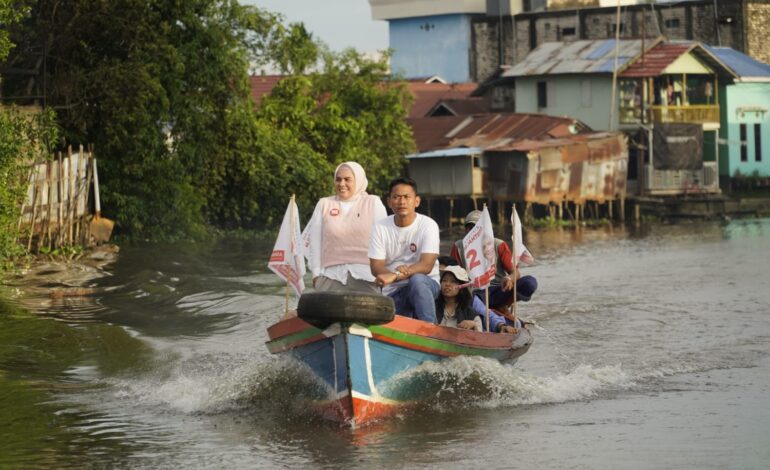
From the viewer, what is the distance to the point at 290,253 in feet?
41.1

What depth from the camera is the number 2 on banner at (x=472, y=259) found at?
12344 mm

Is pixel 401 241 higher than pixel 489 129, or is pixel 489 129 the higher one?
pixel 489 129

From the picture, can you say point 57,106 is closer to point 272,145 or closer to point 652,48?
point 272,145

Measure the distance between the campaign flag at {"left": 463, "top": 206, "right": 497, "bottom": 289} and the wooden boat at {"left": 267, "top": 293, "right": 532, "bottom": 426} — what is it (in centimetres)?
50

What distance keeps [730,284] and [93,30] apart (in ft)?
42.1

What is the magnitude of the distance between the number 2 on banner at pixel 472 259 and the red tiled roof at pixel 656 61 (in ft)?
125

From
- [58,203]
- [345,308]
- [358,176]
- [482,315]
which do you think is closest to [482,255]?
[482,315]

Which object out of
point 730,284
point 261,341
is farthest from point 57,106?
point 730,284

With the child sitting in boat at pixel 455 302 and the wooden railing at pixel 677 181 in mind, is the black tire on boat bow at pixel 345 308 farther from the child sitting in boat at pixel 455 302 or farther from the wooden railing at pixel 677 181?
the wooden railing at pixel 677 181

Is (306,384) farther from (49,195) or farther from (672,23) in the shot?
(672,23)

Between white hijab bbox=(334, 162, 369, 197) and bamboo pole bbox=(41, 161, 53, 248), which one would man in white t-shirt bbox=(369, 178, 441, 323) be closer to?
white hijab bbox=(334, 162, 369, 197)

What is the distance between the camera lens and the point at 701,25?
195 ft

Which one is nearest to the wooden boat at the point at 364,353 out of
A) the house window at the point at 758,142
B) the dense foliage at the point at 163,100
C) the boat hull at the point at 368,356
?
the boat hull at the point at 368,356

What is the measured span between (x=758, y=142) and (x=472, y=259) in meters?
43.4
